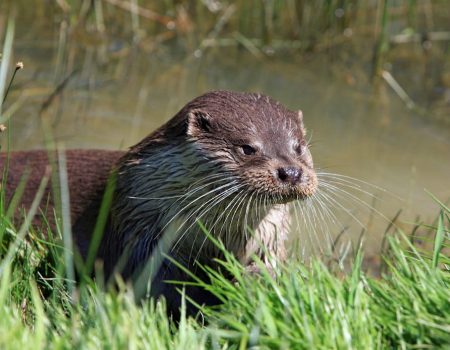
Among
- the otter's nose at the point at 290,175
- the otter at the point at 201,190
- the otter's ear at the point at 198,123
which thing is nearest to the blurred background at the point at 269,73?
the otter at the point at 201,190

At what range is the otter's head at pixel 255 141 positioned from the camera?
3.03 m

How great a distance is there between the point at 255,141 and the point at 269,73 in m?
3.55

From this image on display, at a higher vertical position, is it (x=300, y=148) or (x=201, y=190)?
(x=300, y=148)

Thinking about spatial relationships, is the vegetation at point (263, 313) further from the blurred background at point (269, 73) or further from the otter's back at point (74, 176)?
the blurred background at point (269, 73)

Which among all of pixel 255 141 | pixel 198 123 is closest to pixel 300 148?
pixel 255 141

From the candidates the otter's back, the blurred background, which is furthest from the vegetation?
the blurred background

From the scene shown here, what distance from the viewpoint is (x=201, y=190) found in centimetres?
326

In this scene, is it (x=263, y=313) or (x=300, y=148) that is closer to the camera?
(x=263, y=313)

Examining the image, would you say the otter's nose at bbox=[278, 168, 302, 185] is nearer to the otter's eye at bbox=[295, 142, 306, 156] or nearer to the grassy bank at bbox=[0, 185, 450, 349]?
the otter's eye at bbox=[295, 142, 306, 156]

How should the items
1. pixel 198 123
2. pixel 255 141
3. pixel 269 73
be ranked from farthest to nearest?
pixel 269 73, pixel 198 123, pixel 255 141

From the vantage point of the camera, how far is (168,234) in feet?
11.0

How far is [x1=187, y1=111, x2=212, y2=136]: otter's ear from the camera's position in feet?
10.8

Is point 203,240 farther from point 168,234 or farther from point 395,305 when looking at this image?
point 395,305

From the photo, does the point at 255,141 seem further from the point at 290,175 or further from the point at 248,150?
the point at 290,175
